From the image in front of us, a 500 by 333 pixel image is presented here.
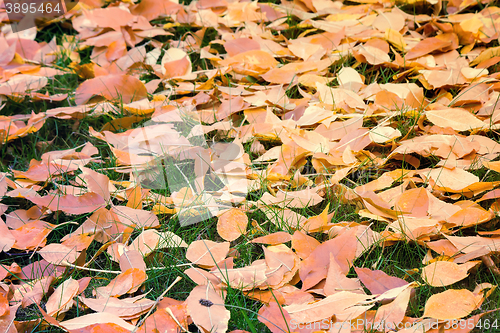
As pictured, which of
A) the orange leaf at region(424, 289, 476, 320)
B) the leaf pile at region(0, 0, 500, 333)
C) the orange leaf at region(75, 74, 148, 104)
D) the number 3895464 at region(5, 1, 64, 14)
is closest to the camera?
the orange leaf at region(424, 289, 476, 320)

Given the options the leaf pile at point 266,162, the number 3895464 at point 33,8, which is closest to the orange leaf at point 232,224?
the leaf pile at point 266,162

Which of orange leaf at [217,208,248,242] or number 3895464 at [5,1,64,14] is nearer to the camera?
orange leaf at [217,208,248,242]

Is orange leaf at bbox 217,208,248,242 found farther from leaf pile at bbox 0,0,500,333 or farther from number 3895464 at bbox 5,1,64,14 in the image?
number 3895464 at bbox 5,1,64,14

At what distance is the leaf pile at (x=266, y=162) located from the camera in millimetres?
1002

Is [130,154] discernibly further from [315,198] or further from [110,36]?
[110,36]

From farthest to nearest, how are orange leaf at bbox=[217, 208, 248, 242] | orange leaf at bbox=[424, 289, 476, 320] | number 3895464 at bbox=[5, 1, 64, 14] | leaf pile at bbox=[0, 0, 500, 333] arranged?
number 3895464 at bbox=[5, 1, 64, 14], orange leaf at bbox=[217, 208, 248, 242], leaf pile at bbox=[0, 0, 500, 333], orange leaf at bbox=[424, 289, 476, 320]

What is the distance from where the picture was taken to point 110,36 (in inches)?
83.2

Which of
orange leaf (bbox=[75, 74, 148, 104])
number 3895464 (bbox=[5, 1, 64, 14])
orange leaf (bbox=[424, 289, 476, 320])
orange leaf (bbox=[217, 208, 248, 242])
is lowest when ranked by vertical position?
orange leaf (bbox=[424, 289, 476, 320])

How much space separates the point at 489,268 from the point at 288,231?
480mm

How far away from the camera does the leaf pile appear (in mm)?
1002

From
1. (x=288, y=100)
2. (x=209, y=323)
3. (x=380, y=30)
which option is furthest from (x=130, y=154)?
(x=380, y=30)

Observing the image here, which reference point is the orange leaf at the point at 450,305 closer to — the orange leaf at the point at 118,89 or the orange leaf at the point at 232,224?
the orange leaf at the point at 232,224

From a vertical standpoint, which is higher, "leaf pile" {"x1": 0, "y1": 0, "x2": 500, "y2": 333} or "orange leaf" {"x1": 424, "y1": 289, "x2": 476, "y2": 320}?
"leaf pile" {"x1": 0, "y1": 0, "x2": 500, "y2": 333}

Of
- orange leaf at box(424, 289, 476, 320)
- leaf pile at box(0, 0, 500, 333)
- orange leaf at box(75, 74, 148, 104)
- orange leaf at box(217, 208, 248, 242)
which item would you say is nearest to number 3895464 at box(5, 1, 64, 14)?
leaf pile at box(0, 0, 500, 333)
